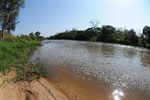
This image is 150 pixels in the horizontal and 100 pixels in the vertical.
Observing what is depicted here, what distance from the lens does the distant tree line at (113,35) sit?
5688 centimetres

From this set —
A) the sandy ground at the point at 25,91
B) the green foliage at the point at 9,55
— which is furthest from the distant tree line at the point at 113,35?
the sandy ground at the point at 25,91

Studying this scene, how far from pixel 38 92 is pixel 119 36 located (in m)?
61.8

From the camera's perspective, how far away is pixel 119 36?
66062mm

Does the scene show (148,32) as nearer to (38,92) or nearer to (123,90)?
(123,90)

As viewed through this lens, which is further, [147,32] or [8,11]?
[147,32]

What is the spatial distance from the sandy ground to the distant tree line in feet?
164

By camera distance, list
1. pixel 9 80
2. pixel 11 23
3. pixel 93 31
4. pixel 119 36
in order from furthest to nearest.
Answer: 1. pixel 93 31
2. pixel 119 36
3. pixel 11 23
4. pixel 9 80

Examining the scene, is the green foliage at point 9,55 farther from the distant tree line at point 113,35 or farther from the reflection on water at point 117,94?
the distant tree line at point 113,35

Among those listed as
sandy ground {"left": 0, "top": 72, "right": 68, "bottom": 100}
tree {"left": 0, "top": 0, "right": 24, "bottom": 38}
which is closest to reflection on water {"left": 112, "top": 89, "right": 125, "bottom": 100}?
sandy ground {"left": 0, "top": 72, "right": 68, "bottom": 100}

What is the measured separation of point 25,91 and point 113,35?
63593 mm

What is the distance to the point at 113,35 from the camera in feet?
224

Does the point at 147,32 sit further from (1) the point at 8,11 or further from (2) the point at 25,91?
(2) the point at 25,91

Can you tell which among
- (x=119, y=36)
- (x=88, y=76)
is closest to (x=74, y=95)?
(x=88, y=76)

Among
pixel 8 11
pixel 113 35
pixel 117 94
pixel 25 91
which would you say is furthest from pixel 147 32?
pixel 25 91
